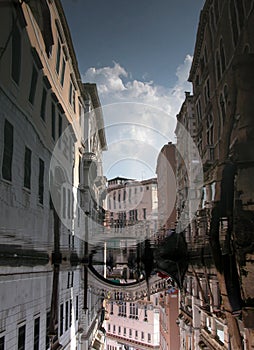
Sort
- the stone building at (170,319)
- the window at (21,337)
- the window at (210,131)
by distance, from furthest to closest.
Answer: the stone building at (170,319), the window at (210,131), the window at (21,337)

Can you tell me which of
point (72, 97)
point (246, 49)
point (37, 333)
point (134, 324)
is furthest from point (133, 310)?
Answer: point (246, 49)

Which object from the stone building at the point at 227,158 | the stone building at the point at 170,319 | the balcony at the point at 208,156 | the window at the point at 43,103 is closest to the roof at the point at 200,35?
the stone building at the point at 227,158

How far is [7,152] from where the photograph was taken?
0.62 metres

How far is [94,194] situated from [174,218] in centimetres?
19

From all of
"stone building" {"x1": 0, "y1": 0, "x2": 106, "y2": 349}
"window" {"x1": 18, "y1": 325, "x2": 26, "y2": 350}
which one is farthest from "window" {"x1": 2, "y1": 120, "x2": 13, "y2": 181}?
"window" {"x1": 18, "y1": 325, "x2": 26, "y2": 350}

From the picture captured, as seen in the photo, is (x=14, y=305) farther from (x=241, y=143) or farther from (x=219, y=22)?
(x=219, y=22)

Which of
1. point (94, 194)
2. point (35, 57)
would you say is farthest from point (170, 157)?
point (35, 57)

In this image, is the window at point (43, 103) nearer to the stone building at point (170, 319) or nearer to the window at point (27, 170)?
the window at point (27, 170)

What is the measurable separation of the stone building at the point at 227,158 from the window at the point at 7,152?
0.36 meters

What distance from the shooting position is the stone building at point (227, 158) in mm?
584

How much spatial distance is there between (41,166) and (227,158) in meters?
0.37

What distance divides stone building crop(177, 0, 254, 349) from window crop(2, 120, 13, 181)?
0.36 m

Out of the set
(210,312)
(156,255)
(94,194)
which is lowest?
(210,312)

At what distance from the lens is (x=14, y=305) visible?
0.59m
